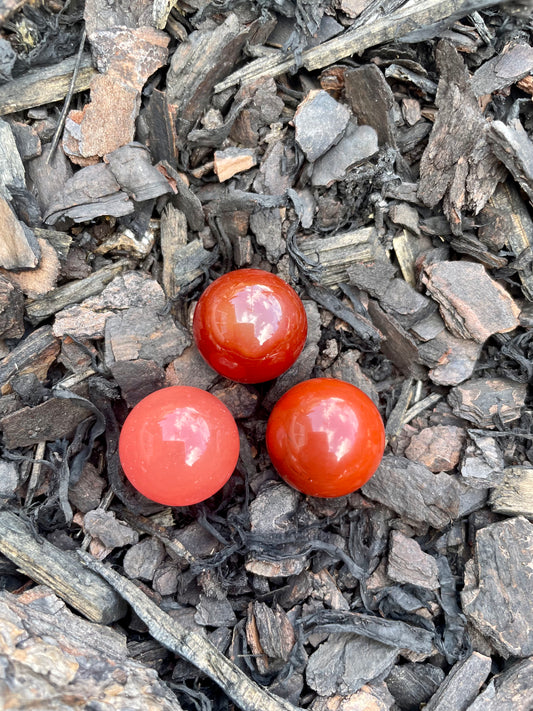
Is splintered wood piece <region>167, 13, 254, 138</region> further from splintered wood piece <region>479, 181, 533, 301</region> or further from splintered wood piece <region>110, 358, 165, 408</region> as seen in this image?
splintered wood piece <region>479, 181, 533, 301</region>

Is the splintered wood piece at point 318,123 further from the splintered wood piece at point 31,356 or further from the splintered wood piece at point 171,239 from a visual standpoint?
the splintered wood piece at point 31,356

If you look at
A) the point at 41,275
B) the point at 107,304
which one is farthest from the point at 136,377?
the point at 41,275

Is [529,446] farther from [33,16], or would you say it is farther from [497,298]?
[33,16]

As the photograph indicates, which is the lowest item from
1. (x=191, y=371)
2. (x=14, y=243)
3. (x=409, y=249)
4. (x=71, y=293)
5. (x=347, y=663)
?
(x=347, y=663)

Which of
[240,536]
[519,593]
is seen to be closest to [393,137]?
[240,536]

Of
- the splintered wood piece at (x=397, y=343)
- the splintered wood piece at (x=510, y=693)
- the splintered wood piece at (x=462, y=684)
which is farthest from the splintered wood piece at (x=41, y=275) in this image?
the splintered wood piece at (x=510, y=693)

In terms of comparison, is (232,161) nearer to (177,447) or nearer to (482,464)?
(177,447)
